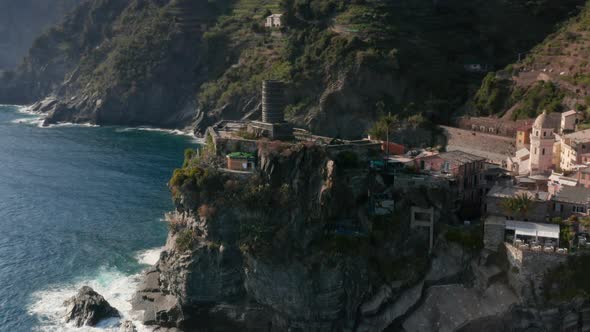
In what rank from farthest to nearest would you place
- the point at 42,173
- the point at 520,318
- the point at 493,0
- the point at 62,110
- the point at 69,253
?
1. the point at 62,110
2. the point at 493,0
3. the point at 42,173
4. the point at 69,253
5. the point at 520,318

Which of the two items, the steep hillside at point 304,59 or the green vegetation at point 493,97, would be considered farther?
the steep hillside at point 304,59

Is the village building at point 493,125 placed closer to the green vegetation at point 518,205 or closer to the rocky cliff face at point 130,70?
the green vegetation at point 518,205

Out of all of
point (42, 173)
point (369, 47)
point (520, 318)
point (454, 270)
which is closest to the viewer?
point (520, 318)

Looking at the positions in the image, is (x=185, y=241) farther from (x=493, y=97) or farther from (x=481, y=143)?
(x=493, y=97)

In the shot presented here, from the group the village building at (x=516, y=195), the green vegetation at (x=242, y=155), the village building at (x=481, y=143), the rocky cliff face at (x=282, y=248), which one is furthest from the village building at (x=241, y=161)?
the village building at (x=481, y=143)

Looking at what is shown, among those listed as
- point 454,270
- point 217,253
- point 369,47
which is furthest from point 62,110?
point 454,270

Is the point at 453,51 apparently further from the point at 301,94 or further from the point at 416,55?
the point at 301,94

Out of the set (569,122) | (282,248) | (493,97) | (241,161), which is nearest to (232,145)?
(241,161)
